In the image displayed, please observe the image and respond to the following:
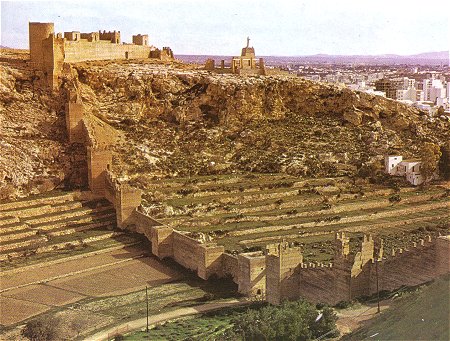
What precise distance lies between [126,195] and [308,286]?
48.6 feet

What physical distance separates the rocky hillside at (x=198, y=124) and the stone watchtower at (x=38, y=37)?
77 cm

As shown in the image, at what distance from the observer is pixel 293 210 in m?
40.6

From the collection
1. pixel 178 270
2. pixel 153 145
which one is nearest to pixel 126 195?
pixel 178 270

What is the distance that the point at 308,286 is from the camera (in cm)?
2497

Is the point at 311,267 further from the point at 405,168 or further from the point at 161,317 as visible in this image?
the point at 405,168

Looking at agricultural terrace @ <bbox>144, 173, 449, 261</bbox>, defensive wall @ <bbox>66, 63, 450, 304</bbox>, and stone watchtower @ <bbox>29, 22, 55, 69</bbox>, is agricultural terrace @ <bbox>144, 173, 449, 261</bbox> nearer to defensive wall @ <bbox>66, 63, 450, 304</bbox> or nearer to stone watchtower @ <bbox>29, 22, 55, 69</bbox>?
defensive wall @ <bbox>66, 63, 450, 304</bbox>

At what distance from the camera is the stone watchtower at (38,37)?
46.1m

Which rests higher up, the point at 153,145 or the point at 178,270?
the point at 153,145

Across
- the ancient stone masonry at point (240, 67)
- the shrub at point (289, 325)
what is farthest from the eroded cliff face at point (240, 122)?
the shrub at point (289, 325)

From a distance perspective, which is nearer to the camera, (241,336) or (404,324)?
Answer: (404,324)

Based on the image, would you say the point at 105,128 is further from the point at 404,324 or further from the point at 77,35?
the point at 404,324

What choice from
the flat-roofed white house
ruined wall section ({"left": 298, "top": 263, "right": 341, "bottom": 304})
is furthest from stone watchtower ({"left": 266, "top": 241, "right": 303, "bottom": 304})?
the flat-roofed white house

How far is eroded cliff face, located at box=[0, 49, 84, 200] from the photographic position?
131ft

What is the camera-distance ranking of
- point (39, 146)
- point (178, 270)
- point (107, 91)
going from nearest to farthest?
point (178, 270), point (39, 146), point (107, 91)
